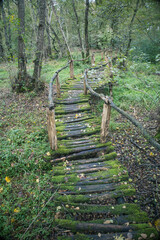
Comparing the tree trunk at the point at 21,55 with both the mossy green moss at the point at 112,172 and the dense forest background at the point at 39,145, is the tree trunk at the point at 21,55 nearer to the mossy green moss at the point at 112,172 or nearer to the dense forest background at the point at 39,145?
the dense forest background at the point at 39,145

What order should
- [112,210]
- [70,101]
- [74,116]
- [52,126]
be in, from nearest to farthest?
[112,210], [52,126], [74,116], [70,101]

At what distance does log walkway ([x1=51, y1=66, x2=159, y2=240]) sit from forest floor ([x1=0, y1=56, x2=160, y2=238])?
55 cm

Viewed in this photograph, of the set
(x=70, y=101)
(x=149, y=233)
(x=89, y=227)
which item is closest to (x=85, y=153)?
(x=89, y=227)

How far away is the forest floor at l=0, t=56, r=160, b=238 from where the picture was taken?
3.12 metres

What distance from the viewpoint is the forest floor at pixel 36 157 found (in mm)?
3121

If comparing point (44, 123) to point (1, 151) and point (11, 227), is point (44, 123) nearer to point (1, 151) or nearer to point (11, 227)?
point (1, 151)

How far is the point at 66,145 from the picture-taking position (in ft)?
13.6

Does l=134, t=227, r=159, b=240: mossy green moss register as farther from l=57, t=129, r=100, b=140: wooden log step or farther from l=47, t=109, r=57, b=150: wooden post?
l=57, t=129, r=100, b=140: wooden log step

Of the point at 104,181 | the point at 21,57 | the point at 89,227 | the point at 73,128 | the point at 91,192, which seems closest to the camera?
the point at 89,227

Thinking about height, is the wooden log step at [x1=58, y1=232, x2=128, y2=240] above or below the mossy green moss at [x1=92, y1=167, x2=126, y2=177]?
below

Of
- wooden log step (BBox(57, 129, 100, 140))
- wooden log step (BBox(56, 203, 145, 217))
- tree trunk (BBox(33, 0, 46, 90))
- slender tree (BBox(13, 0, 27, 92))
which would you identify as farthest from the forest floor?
tree trunk (BBox(33, 0, 46, 90))

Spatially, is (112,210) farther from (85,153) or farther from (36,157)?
(36,157)

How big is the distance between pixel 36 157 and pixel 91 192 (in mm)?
1995

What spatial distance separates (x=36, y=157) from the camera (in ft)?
13.3
